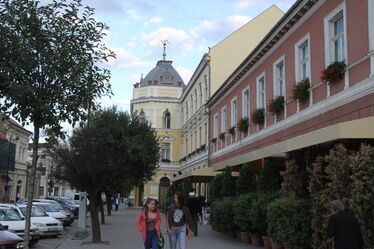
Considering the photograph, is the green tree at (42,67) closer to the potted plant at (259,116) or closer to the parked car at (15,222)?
the parked car at (15,222)

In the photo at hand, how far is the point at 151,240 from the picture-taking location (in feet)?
41.2

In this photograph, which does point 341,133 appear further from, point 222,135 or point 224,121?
point 224,121

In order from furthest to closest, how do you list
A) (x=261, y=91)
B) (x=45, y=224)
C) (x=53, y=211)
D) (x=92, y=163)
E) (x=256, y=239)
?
1. (x=53, y=211)
2. (x=261, y=91)
3. (x=45, y=224)
4. (x=92, y=163)
5. (x=256, y=239)

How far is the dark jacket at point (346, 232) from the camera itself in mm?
8477

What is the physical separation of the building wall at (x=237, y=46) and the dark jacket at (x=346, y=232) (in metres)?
36.9

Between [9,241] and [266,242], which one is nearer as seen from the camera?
[9,241]

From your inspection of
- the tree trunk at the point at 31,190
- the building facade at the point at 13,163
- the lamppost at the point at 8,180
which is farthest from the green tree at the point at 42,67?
the lamppost at the point at 8,180

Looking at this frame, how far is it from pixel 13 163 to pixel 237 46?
2423 centimetres

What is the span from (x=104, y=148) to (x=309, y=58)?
8.43 m

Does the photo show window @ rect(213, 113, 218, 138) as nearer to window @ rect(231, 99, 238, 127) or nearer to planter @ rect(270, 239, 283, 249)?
window @ rect(231, 99, 238, 127)

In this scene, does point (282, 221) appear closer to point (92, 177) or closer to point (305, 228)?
point (305, 228)

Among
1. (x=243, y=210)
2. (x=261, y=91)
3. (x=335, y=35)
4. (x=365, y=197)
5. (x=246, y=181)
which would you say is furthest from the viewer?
(x=261, y=91)

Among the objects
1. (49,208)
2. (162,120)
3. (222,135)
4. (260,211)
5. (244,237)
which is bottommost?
(244,237)

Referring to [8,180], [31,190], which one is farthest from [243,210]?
[8,180]
